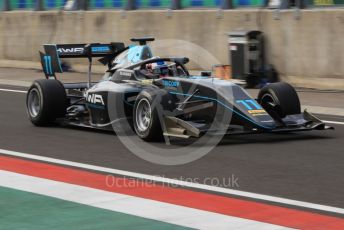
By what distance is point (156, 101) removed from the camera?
9.75 metres

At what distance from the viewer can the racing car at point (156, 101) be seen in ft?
31.9

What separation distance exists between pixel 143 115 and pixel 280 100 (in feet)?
6.30

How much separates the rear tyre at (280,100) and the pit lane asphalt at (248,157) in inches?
15.2

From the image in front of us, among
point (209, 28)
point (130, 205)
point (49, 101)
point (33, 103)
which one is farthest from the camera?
point (209, 28)

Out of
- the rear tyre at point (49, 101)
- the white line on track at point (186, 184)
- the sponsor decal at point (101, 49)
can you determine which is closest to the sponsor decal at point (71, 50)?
the sponsor decal at point (101, 49)

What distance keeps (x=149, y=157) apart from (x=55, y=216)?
3005mm

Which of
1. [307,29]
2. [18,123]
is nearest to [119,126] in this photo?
[18,123]

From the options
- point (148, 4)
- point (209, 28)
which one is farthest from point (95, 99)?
point (148, 4)

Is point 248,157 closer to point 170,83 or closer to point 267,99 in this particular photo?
point 170,83

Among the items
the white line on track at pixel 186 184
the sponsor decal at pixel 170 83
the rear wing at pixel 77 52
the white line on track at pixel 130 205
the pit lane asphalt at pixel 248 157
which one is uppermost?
the rear wing at pixel 77 52

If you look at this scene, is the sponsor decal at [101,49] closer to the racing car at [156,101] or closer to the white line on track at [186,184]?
the racing car at [156,101]

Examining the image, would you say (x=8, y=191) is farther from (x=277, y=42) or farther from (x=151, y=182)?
(x=277, y=42)

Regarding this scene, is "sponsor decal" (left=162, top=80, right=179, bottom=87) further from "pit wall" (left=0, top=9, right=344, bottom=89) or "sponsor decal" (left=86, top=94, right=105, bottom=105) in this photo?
"pit wall" (left=0, top=9, right=344, bottom=89)

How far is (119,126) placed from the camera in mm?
10664
